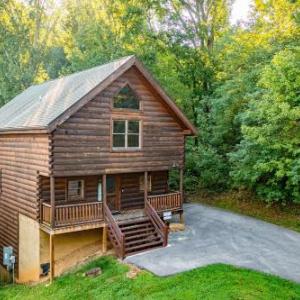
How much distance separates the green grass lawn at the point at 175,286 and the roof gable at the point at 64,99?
244 inches

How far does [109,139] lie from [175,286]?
296 inches

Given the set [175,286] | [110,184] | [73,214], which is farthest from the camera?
[110,184]

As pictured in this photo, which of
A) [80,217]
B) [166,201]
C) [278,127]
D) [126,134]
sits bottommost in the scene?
[80,217]

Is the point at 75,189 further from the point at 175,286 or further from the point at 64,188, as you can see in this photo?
the point at 175,286

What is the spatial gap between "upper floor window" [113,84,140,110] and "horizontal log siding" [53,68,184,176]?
0.83 feet

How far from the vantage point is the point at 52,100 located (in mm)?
18422

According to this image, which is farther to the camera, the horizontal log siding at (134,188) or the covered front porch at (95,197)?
the horizontal log siding at (134,188)

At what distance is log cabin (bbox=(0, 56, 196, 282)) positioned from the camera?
16.2m

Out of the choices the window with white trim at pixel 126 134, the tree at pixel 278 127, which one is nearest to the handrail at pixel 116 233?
the window with white trim at pixel 126 134

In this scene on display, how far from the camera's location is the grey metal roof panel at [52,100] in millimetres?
→ 16422

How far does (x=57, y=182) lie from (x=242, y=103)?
1412 centimetres

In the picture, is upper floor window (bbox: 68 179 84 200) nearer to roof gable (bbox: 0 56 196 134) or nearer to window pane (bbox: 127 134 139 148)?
window pane (bbox: 127 134 139 148)

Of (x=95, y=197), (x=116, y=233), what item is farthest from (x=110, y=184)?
(x=116, y=233)

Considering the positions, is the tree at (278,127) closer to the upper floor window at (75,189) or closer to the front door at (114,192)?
the front door at (114,192)
